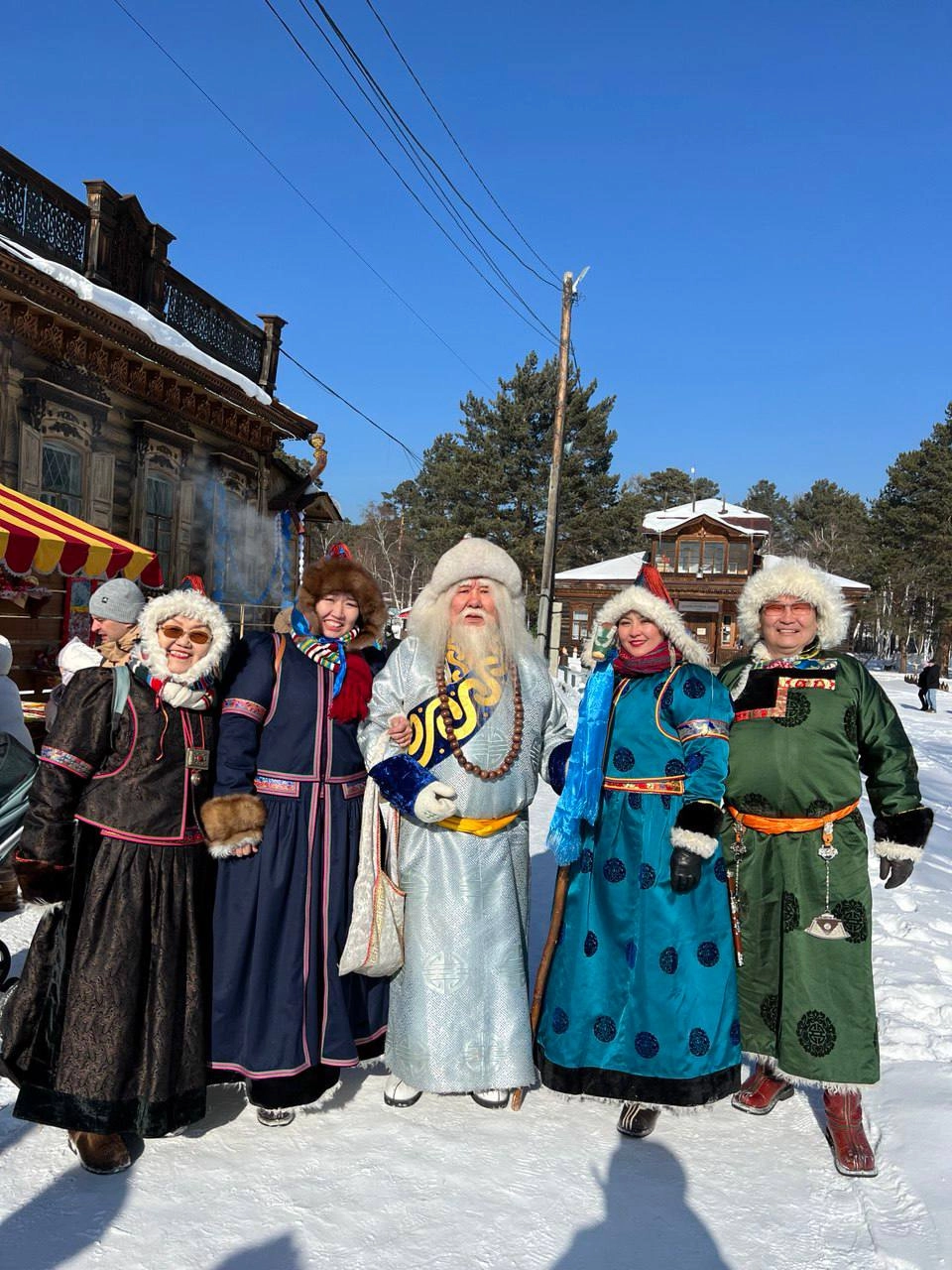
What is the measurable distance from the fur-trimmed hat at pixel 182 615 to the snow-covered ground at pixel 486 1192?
1.53 metres

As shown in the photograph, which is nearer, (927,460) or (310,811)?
(310,811)

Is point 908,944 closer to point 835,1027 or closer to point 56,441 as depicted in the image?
point 835,1027

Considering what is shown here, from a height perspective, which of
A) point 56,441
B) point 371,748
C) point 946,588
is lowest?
point 371,748

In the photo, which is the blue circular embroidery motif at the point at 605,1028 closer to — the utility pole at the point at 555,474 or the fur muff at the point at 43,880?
the fur muff at the point at 43,880

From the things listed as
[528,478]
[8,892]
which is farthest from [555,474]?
[528,478]

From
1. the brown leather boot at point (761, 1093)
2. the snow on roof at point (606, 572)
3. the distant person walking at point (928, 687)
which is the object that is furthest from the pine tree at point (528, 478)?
the brown leather boot at point (761, 1093)

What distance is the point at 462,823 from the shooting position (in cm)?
313

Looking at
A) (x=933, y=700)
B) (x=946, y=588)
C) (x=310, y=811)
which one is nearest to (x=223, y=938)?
(x=310, y=811)

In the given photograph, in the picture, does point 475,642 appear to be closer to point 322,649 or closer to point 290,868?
point 322,649

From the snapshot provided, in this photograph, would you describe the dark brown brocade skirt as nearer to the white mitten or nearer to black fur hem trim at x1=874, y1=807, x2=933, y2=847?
the white mitten

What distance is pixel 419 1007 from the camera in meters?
3.06

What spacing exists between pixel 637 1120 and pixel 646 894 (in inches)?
30.7

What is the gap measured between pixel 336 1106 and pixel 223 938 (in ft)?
2.60

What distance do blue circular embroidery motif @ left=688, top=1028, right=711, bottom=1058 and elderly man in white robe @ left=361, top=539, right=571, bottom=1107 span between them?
1.90ft
